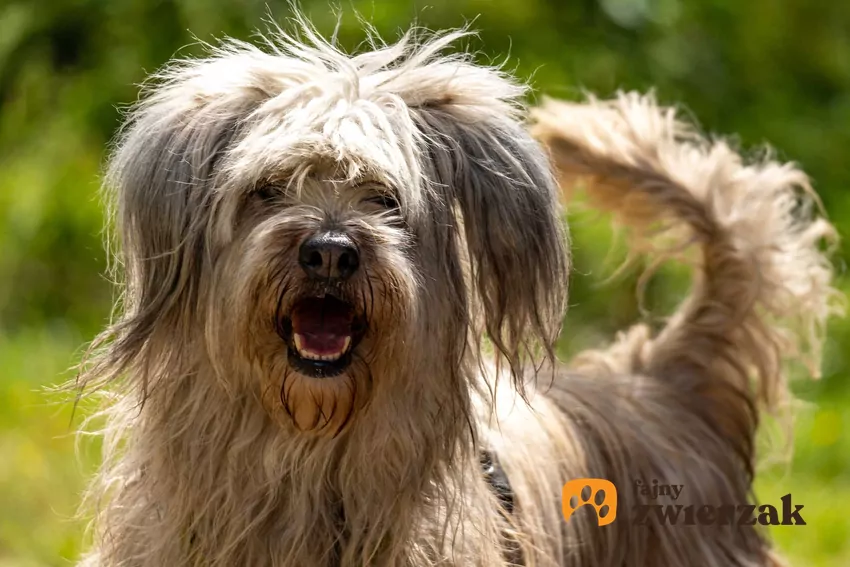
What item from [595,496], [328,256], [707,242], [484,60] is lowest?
[595,496]

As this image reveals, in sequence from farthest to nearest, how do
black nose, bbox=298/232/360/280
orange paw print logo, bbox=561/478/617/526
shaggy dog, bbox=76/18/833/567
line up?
orange paw print logo, bbox=561/478/617/526
shaggy dog, bbox=76/18/833/567
black nose, bbox=298/232/360/280

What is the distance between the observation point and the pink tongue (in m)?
2.59

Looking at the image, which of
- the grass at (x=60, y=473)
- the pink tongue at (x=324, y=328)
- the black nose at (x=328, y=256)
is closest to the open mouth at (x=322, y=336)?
the pink tongue at (x=324, y=328)

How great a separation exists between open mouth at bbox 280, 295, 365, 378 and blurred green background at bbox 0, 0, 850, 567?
248 centimetres

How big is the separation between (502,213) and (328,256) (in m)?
0.45

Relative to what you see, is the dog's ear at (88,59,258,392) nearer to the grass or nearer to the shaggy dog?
the shaggy dog

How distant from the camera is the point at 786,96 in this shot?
26.5 feet

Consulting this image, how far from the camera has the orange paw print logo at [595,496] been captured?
130 inches

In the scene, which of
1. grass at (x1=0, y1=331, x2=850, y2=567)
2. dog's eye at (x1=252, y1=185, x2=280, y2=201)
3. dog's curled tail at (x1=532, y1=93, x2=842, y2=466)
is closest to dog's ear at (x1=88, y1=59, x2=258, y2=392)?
dog's eye at (x1=252, y1=185, x2=280, y2=201)

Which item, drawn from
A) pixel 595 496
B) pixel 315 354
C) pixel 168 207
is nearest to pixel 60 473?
pixel 595 496

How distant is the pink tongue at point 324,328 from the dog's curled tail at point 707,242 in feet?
4.08

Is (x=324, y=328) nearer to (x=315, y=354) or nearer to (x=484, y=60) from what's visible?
(x=315, y=354)

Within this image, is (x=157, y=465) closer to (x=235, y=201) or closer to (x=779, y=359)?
(x=235, y=201)

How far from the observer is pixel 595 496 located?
11.0ft
